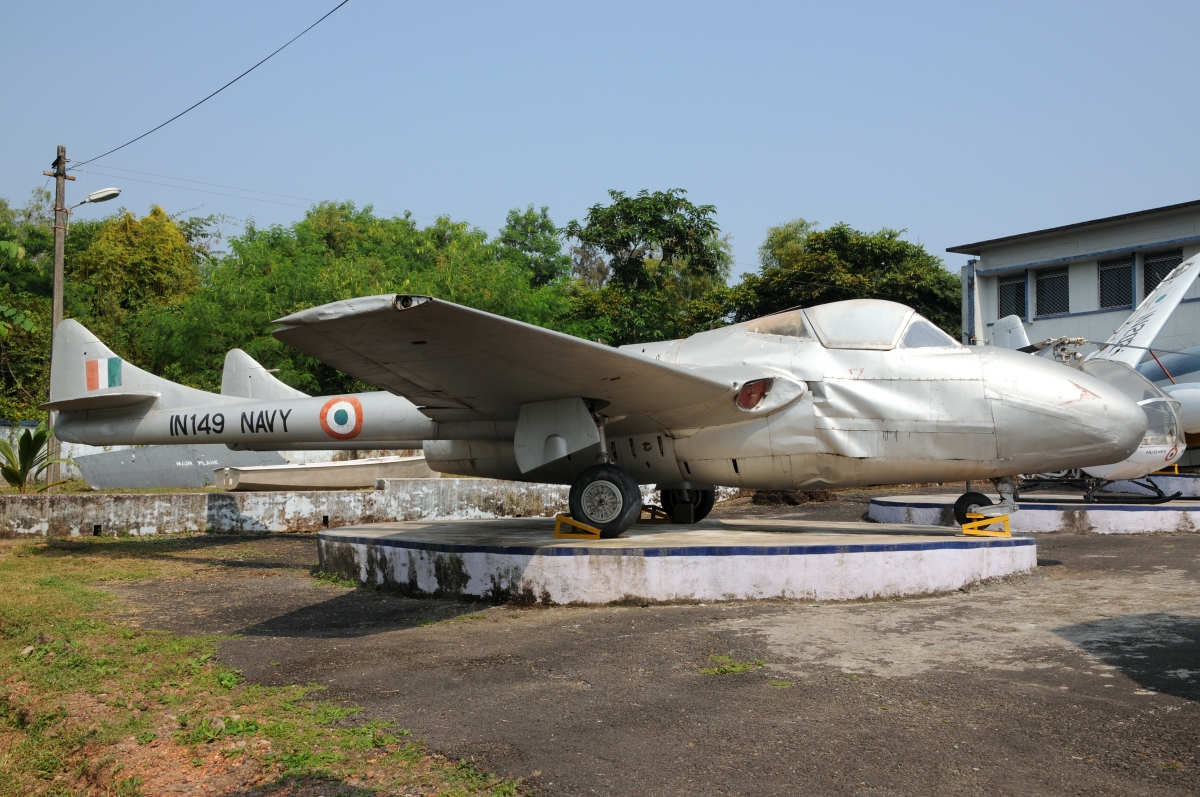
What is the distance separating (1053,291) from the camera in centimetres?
2959

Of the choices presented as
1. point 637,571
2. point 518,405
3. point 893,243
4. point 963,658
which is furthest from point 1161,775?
point 893,243

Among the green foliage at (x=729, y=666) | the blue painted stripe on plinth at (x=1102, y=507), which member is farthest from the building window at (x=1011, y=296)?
the green foliage at (x=729, y=666)

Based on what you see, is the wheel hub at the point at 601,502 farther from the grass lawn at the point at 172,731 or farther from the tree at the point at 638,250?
the tree at the point at 638,250

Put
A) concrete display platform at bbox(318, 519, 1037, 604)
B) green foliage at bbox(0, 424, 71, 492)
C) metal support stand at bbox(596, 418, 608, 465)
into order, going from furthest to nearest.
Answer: green foliage at bbox(0, 424, 71, 492) < metal support stand at bbox(596, 418, 608, 465) < concrete display platform at bbox(318, 519, 1037, 604)

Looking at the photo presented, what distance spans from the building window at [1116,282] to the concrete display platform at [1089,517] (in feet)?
54.1

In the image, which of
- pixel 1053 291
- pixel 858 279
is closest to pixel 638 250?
pixel 858 279

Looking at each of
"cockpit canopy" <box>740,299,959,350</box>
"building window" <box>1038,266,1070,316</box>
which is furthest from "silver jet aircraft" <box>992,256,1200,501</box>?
"building window" <box>1038,266,1070,316</box>

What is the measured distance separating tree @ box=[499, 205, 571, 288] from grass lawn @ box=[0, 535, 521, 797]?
4654 centimetres

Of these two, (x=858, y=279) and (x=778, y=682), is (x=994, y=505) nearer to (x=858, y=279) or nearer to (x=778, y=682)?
(x=778, y=682)

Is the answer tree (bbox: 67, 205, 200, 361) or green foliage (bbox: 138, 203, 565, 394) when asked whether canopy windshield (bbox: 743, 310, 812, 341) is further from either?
tree (bbox: 67, 205, 200, 361)

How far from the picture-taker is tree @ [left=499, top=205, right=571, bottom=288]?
5272 centimetres

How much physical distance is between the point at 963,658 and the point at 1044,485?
1337cm

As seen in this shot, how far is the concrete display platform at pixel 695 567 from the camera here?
7664 mm

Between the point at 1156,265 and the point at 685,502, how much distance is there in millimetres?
23477
